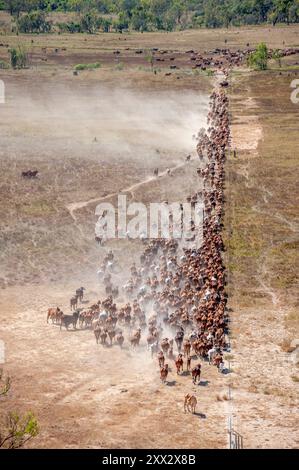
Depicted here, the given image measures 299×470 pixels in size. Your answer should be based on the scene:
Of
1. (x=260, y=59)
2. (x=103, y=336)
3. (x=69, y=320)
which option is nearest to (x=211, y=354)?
(x=103, y=336)

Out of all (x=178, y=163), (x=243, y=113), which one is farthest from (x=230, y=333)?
(x=243, y=113)

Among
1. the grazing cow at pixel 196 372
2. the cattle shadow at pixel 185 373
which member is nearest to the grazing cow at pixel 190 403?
the grazing cow at pixel 196 372

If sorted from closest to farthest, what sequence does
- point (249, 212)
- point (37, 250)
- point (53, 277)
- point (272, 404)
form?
point (272, 404) → point (53, 277) → point (37, 250) → point (249, 212)

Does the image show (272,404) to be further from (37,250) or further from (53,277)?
(37,250)

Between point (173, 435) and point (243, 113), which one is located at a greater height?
point (243, 113)

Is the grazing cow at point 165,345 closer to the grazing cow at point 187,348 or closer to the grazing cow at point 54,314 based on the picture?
the grazing cow at point 187,348

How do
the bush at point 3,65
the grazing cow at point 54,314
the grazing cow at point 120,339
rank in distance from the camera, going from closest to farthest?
the grazing cow at point 120,339, the grazing cow at point 54,314, the bush at point 3,65
